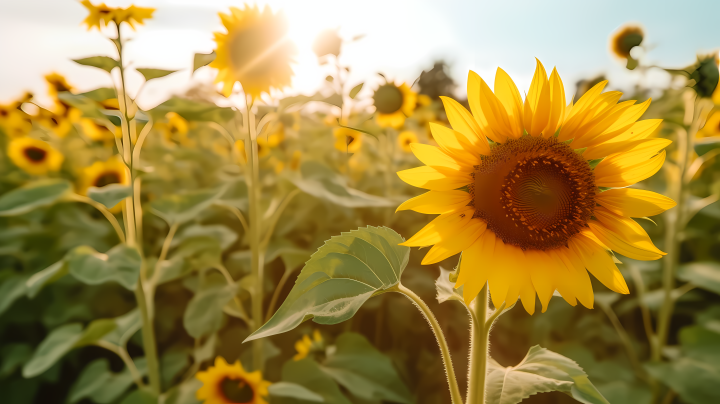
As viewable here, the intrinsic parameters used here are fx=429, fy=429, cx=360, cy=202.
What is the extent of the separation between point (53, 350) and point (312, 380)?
33.8 inches

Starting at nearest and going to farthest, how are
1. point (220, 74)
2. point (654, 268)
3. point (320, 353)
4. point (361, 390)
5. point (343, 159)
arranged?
point (361, 390), point (220, 74), point (320, 353), point (654, 268), point (343, 159)

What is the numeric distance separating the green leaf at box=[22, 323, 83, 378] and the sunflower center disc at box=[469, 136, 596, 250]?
1.33 metres

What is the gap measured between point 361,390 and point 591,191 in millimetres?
932

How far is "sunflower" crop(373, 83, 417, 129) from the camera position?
105 inches

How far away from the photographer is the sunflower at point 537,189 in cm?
73

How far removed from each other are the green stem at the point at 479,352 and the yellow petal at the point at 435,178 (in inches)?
7.7

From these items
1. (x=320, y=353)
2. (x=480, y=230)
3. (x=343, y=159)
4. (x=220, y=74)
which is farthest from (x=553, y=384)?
(x=343, y=159)

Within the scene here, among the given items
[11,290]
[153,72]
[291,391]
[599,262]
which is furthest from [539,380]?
[11,290]

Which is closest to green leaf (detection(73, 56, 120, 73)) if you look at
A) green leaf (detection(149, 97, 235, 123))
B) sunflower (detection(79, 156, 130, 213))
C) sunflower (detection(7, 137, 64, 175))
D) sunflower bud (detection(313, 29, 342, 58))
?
green leaf (detection(149, 97, 235, 123))

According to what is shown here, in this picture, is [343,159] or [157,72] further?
[343,159]

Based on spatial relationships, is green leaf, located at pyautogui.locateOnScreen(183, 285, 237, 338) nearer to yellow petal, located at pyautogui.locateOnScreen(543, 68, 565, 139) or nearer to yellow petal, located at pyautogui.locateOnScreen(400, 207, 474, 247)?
yellow petal, located at pyautogui.locateOnScreen(400, 207, 474, 247)

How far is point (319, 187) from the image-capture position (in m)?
1.39

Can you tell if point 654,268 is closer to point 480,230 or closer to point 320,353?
point 320,353

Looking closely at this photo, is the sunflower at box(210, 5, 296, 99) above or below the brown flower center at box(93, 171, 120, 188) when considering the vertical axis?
above
